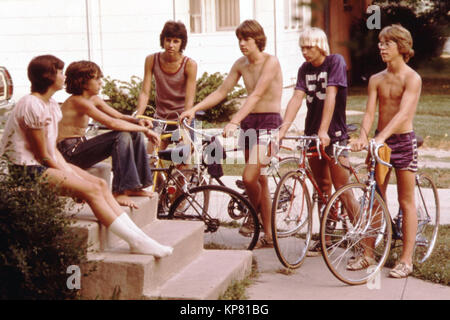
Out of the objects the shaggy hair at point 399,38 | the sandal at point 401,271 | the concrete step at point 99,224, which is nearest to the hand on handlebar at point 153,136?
the concrete step at point 99,224

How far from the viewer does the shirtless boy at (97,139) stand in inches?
227

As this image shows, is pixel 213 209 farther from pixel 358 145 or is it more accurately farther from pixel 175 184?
pixel 358 145

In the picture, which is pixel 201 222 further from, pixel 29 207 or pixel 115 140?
pixel 29 207

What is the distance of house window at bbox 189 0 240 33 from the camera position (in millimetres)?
17427

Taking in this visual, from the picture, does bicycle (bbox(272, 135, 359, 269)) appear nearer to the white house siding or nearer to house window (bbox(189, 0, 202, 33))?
the white house siding

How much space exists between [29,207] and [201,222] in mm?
1902

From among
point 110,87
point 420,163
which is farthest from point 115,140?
point 110,87

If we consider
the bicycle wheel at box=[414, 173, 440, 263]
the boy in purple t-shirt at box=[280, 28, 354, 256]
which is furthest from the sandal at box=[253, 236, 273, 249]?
the bicycle wheel at box=[414, 173, 440, 263]

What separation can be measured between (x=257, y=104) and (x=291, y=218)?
0.98 m

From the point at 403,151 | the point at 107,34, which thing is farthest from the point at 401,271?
the point at 107,34

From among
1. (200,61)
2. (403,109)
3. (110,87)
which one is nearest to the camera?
(403,109)

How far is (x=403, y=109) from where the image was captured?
18.6 ft

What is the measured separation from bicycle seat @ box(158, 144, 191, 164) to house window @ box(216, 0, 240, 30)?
11.2 meters

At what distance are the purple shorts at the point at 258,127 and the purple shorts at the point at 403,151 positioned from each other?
110 cm
